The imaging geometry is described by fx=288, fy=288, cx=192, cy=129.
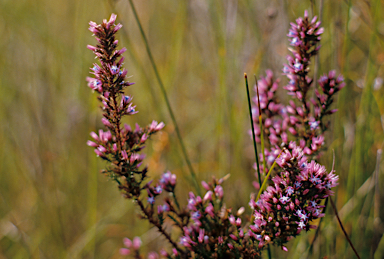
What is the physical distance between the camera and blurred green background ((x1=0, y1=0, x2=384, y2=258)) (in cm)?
179

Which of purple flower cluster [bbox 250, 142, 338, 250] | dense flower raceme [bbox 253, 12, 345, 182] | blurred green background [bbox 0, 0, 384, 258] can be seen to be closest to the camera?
purple flower cluster [bbox 250, 142, 338, 250]

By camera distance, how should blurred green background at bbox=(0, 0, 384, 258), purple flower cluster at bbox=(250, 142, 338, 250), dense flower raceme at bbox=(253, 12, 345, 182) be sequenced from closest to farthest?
purple flower cluster at bbox=(250, 142, 338, 250) < dense flower raceme at bbox=(253, 12, 345, 182) < blurred green background at bbox=(0, 0, 384, 258)

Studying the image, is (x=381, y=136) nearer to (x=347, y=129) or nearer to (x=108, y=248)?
(x=347, y=129)

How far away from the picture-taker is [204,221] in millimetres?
1213

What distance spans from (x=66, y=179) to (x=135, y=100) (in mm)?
1056

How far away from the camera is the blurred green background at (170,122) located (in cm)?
179

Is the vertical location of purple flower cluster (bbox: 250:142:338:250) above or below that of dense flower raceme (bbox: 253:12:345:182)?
below

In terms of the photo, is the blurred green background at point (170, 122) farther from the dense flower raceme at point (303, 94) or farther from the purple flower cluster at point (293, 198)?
the purple flower cluster at point (293, 198)

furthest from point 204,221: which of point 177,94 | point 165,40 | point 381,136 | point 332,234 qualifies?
point 165,40

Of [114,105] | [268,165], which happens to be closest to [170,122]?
[268,165]

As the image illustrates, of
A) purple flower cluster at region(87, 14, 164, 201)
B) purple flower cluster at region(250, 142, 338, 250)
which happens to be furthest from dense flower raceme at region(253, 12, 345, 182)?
purple flower cluster at region(87, 14, 164, 201)

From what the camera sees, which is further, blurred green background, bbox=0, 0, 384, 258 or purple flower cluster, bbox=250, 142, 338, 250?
blurred green background, bbox=0, 0, 384, 258

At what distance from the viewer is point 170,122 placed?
2686 mm

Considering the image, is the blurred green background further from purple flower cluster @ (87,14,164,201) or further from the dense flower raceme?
purple flower cluster @ (87,14,164,201)
